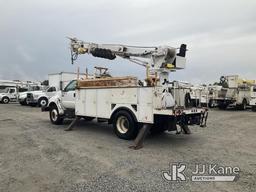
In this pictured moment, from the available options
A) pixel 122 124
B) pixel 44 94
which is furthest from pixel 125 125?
pixel 44 94

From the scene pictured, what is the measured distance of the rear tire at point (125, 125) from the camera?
809 cm

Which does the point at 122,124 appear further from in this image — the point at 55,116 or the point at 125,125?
the point at 55,116

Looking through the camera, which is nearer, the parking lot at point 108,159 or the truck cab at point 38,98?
the parking lot at point 108,159

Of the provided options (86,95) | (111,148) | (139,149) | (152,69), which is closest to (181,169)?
(139,149)

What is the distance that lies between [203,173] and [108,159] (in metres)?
2.24

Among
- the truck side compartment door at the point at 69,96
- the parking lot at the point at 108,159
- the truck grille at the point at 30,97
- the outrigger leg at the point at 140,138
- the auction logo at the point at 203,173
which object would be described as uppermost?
the truck side compartment door at the point at 69,96

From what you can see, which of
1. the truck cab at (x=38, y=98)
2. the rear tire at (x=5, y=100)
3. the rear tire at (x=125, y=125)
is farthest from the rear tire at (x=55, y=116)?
the rear tire at (x=5, y=100)

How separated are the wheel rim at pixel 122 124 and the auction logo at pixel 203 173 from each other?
9.29ft

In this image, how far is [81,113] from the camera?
1009cm

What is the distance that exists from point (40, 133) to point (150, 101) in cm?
461

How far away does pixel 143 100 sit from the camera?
25.5 ft

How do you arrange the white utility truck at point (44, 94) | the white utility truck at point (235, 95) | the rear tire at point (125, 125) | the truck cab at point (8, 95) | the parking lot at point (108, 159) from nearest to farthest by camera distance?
the parking lot at point (108, 159) → the rear tire at point (125, 125) → the white utility truck at point (235, 95) → the white utility truck at point (44, 94) → the truck cab at point (8, 95)

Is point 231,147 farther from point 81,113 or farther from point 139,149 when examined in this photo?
point 81,113

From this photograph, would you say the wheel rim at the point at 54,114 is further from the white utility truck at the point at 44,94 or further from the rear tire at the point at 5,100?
the rear tire at the point at 5,100
